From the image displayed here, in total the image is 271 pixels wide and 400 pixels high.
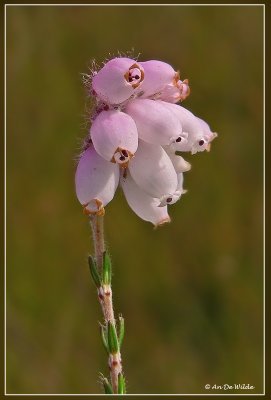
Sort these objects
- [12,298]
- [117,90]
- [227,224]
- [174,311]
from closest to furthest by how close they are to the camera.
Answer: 1. [117,90]
2. [12,298]
3. [174,311]
4. [227,224]

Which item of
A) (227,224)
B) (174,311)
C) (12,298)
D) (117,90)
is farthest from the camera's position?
(227,224)

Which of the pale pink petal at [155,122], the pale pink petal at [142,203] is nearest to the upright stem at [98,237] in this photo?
the pale pink petal at [142,203]

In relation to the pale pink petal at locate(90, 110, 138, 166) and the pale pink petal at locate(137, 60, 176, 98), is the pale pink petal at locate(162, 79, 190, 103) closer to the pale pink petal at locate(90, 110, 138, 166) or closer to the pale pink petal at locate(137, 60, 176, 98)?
the pale pink petal at locate(137, 60, 176, 98)

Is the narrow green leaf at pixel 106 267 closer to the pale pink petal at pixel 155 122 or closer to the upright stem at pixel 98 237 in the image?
the upright stem at pixel 98 237

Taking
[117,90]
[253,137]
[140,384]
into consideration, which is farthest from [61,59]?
[117,90]

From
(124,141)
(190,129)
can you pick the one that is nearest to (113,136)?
(124,141)

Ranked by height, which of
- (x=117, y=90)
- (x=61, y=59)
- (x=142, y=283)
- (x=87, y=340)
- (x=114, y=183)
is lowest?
(x=114, y=183)

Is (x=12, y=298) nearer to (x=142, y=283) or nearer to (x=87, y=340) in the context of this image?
(x=87, y=340)

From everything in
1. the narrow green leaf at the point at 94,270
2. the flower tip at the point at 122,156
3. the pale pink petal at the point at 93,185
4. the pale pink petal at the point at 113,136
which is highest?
the pale pink petal at the point at 113,136
